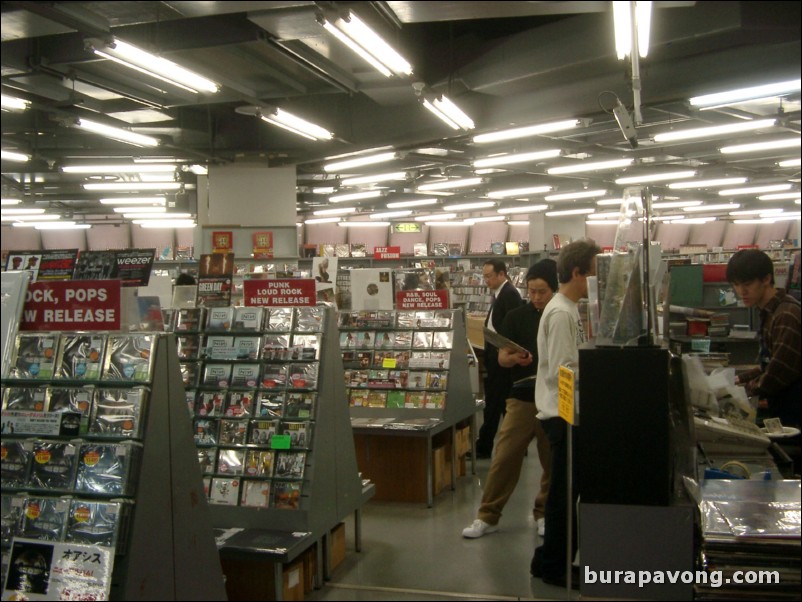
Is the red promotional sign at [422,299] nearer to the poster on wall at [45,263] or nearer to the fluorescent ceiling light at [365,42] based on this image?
the fluorescent ceiling light at [365,42]

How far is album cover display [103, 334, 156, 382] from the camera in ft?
9.70

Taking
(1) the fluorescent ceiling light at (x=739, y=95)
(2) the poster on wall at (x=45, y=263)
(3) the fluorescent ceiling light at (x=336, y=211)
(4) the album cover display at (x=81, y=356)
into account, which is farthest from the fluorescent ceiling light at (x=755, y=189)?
(4) the album cover display at (x=81, y=356)

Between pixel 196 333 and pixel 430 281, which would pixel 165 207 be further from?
pixel 196 333

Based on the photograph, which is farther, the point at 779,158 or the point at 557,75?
the point at 779,158

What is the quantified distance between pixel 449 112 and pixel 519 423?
12.9ft

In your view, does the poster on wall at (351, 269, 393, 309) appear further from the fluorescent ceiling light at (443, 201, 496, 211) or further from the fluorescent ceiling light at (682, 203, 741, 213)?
the fluorescent ceiling light at (682, 203, 741, 213)

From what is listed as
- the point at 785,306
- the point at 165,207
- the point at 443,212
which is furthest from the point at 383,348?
the point at 443,212

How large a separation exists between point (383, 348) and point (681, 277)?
3.14 m

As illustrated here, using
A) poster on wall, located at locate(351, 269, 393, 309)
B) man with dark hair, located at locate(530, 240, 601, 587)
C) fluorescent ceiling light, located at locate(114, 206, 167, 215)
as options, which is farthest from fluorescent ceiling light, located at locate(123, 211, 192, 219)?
man with dark hair, located at locate(530, 240, 601, 587)

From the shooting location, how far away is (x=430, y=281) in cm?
762

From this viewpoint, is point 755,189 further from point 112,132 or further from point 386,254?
point 112,132

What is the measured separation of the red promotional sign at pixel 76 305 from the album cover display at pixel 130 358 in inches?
3.8

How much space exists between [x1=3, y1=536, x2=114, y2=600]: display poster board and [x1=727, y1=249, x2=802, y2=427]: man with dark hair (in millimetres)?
3016

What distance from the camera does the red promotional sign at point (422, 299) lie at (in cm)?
666
